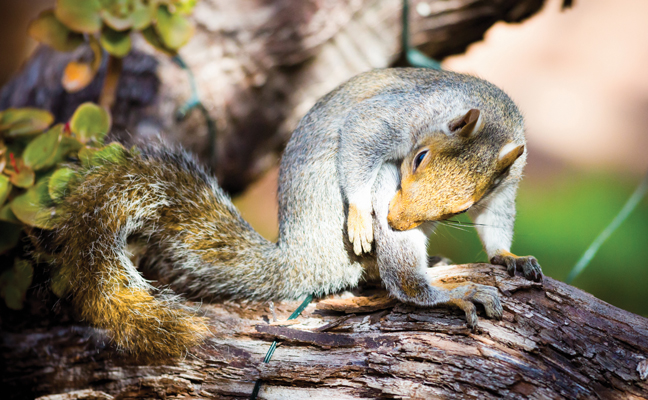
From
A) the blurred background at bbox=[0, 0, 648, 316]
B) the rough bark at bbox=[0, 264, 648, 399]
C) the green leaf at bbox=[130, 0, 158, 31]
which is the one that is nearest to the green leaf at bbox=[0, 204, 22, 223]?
the rough bark at bbox=[0, 264, 648, 399]

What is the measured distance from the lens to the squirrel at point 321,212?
1.12 meters

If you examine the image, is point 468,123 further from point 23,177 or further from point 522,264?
point 23,177

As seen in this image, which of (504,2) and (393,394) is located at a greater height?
(504,2)

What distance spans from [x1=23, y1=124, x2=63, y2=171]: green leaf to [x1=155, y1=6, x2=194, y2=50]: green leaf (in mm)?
524

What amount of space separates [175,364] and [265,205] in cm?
251

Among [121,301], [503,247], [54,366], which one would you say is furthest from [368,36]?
[54,366]

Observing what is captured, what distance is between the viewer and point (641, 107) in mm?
4410

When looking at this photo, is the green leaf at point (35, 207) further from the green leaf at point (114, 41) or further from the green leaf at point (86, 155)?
the green leaf at point (114, 41)

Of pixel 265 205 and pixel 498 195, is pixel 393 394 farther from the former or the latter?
pixel 265 205

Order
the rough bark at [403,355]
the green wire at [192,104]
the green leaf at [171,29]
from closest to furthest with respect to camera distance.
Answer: the rough bark at [403,355], the green leaf at [171,29], the green wire at [192,104]

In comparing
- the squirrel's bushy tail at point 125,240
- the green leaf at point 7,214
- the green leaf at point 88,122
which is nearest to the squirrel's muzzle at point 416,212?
the squirrel's bushy tail at point 125,240

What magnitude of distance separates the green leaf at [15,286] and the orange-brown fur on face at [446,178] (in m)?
1.12

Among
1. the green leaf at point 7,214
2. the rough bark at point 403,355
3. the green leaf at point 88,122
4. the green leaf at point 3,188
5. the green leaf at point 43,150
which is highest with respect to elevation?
the green leaf at point 88,122

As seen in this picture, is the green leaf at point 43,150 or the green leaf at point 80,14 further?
the green leaf at point 80,14
